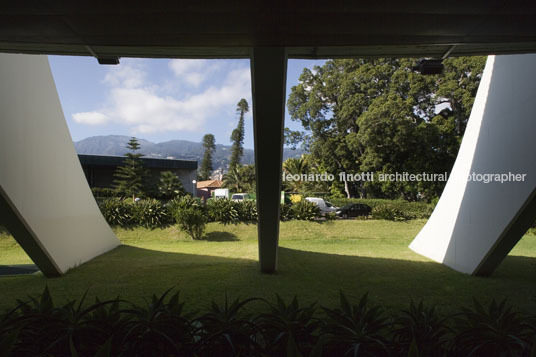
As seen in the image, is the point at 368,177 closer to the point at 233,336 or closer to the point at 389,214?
the point at 389,214

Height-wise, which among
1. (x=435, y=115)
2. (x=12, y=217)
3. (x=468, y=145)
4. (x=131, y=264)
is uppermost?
(x=435, y=115)

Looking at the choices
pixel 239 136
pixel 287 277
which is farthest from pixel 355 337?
pixel 239 136

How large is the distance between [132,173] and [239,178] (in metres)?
8.05

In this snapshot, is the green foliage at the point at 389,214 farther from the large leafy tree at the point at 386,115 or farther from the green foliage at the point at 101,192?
the green foliage at the point at 101,192

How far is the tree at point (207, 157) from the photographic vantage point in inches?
1276

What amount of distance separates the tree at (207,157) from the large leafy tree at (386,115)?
1939 centimetres

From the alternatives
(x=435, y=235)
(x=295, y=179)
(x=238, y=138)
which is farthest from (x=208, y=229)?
(x=238, y=138)

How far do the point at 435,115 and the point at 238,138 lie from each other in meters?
18.7

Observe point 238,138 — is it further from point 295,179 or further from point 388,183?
point 388,183


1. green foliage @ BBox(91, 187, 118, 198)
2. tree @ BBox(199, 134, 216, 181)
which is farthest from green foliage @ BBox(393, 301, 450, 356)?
tree @ BBox(199, 134, 216, 181)

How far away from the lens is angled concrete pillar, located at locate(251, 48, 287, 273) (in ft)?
6.44

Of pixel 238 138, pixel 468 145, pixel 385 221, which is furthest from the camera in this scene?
pixel 238 138

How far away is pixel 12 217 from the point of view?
3.01m

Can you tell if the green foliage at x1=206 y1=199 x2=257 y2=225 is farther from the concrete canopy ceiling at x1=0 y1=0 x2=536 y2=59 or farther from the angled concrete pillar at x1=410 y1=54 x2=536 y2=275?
the concrete canopy ceiling at x1=0 y1=0 x2=536 y2=59
